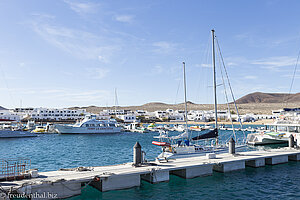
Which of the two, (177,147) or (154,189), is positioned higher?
(177,147)

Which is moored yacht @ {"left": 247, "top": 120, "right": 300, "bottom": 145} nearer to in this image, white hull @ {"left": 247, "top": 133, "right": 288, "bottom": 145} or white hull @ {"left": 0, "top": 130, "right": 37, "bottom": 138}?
white hull @ {"left": 247, "top": 133, "right": 288, "bottom": 145}

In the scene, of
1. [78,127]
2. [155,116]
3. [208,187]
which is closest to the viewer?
[208,187]

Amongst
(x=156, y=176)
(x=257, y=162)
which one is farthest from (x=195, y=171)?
(x=257, y=162)

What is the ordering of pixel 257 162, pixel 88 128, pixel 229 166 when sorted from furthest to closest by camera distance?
pixel 88 128 → pixel 257 162 → pixel 229 166

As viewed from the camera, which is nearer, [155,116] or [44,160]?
[44,160]

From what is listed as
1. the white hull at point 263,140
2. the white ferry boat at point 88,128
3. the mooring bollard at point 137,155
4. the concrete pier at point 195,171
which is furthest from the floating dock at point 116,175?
the white ferry boat at point 88,128

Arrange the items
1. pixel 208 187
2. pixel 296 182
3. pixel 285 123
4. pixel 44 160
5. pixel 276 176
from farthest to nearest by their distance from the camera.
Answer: pixel 285 123 < pixel 44 160 < pixel 276 176 < pixel 296 182 < pixel 208 187

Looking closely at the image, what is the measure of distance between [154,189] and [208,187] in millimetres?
4055

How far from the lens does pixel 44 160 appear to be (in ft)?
101

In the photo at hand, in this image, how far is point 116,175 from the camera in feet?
52.4

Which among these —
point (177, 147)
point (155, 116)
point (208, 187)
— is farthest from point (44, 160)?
point (155, 116)

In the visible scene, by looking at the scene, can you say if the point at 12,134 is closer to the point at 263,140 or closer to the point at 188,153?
the point at 188,153

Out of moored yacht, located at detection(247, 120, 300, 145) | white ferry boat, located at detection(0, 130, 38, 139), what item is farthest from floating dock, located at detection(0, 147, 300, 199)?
white ferry boat, located at detection(0, 130, 38, 139)

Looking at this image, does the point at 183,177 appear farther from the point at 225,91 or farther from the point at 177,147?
the point at 225,91
